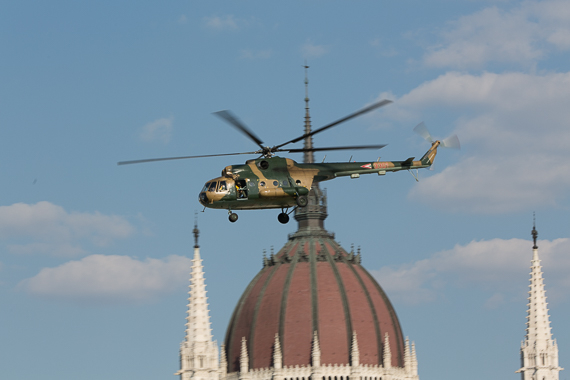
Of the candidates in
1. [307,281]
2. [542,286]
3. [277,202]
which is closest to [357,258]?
[307,281]

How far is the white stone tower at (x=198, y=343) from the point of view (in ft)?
536

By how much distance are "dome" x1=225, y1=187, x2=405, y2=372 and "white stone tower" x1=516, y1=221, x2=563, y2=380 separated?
15045mm

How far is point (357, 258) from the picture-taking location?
178 metres

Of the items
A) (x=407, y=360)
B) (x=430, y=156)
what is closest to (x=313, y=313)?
(x=407, y=360)

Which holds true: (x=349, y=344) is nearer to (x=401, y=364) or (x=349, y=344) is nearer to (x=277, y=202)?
(x=401, y=364)

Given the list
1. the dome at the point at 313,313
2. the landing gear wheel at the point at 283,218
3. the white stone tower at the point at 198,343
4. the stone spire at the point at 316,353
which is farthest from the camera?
the dome at the point at 313,313

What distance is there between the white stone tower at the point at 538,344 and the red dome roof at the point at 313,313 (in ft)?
49.7

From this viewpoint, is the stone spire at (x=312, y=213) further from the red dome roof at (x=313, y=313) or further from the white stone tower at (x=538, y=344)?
the white stone tower at (x=538, y=344)

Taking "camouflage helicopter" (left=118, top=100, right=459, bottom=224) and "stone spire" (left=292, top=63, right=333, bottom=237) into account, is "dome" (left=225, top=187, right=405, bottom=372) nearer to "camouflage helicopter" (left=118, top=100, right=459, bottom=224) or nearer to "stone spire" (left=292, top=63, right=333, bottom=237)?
"stone spire" (left=292, top=63, right=333, bottom=237)

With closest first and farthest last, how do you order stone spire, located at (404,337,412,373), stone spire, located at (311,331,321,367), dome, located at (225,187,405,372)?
stone spire, located at (311,331,321,367)
dome, located at (225,187,405,372)
stone spire, located at (404,337,412,373)

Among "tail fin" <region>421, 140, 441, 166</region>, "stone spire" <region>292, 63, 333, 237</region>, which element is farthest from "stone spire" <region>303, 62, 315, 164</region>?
"tail fin" <region>421, 140, 441, 166</region>

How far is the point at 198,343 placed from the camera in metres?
164

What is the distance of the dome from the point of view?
171250mm

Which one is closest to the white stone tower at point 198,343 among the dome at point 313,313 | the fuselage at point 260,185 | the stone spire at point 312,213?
the dome at point 313,313
